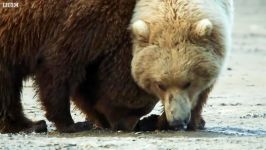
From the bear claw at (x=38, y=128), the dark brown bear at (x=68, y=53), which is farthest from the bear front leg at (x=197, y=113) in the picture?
the bear claw at (x=38, y=128)

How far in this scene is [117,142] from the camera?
29.9ft

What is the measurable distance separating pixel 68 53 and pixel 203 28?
4.42 ft

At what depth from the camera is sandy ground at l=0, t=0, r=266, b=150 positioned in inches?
352

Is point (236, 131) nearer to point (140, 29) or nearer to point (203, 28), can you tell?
point (203, 28)

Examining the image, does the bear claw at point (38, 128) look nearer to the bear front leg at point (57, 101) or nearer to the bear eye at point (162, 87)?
the bear front leg at point (57, 101)

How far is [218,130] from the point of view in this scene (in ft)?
35.3

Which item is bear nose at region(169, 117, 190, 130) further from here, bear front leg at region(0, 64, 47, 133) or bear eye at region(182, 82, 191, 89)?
bear front leg at region(0, 64, 47, 133)

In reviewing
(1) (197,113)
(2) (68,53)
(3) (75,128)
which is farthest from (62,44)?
(1) (197,113)

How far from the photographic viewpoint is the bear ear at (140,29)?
993 centimetres

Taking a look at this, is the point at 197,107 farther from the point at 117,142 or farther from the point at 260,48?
the point at 260,48

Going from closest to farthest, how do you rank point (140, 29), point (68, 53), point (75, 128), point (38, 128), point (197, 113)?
point (140, 29), point (68, 53), point (75, 128), point (38, 128), point (197, 113)

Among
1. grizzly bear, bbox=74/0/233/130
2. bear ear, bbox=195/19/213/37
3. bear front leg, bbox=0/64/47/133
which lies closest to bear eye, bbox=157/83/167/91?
grizzly bear, bbox=74/0/233/130

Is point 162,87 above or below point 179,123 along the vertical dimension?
→ above

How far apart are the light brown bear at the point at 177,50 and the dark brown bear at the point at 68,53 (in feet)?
0.59
